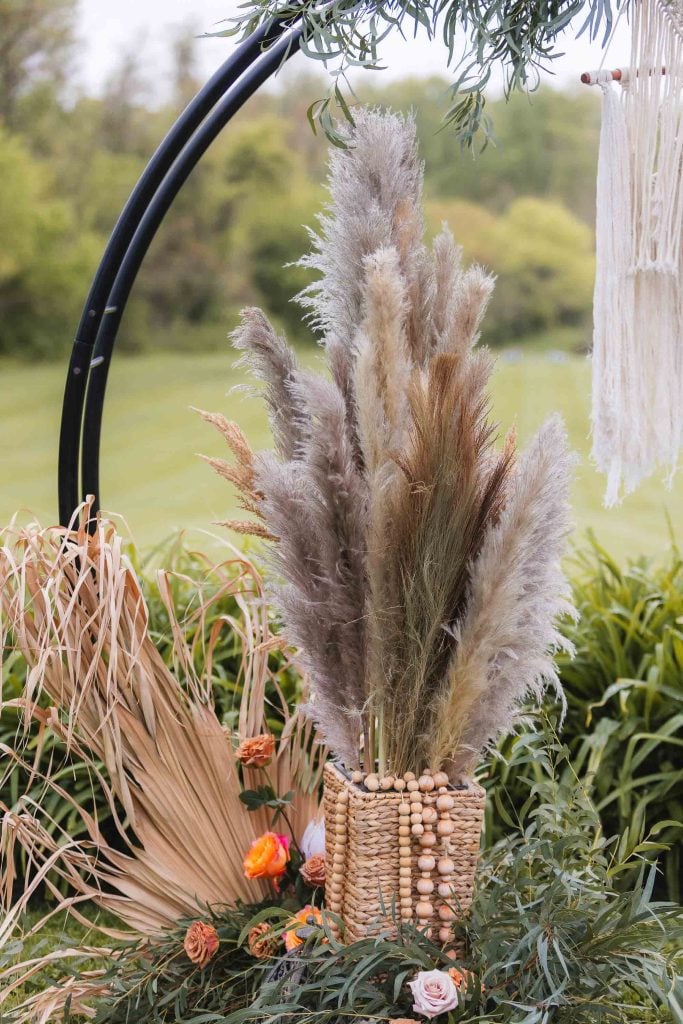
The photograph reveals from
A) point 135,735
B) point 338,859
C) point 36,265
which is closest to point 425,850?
point 338,859

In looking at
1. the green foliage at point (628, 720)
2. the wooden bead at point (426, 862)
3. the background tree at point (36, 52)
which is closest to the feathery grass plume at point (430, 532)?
the wooden bead at point (426, 862)

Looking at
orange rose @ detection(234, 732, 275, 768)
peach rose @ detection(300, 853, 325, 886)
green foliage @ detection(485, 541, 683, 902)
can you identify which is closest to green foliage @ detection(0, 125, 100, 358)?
green foliage @ detection(485, 541, 683, 902)

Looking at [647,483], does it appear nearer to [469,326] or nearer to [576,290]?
[576,290]

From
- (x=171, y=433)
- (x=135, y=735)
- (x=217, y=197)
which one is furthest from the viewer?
(x=171, y=433)

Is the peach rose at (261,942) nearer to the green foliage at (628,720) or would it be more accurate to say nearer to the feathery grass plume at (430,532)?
the feathery grass plume at (430,532)

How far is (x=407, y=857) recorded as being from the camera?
116 cm

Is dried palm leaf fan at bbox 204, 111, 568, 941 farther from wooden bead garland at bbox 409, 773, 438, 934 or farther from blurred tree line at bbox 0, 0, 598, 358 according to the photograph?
blurred tree line at bbox 0, 0, 598, 358

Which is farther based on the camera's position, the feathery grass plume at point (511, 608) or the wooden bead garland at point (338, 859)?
the wooden bead garland at point (338, 859)

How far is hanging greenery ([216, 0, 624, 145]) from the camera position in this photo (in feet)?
3.67

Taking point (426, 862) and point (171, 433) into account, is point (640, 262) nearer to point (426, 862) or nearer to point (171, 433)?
point (426, 862)

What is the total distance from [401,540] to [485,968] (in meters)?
0.51

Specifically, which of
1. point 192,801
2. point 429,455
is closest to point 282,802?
point 192,801

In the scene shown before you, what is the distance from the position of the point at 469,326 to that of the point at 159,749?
0.76 m

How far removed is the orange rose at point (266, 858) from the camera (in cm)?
133
